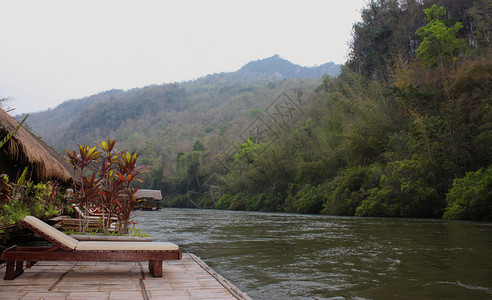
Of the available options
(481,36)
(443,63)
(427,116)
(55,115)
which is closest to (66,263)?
(427,116)

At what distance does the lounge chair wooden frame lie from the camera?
3398 mm

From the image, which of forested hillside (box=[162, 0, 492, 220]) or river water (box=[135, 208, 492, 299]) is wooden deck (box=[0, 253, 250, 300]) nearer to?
river water (box=[135, 208, 492, 299])

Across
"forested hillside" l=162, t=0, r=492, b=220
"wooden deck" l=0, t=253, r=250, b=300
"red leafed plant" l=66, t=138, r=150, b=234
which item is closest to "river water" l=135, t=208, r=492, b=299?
"wooden deck" l=0, t=253, r=250, b=300

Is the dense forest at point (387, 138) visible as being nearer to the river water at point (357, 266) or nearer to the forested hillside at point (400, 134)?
the forested hillside at point (400, 134)

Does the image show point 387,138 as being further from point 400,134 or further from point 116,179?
point 116,179

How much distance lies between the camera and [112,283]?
340cm

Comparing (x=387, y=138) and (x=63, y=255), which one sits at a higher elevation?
(x=387, y=138)

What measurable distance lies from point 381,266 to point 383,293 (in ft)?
5.04

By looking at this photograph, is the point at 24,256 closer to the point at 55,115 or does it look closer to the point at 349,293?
Result: the point at 349,293

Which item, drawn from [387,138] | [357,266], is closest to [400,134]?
[387,138]

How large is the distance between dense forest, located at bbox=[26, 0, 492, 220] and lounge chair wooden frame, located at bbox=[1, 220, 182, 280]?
1267cm

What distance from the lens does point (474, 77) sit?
51.4 feet

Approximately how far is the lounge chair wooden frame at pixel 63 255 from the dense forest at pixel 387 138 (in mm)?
12669

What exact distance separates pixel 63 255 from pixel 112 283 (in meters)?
0.60
